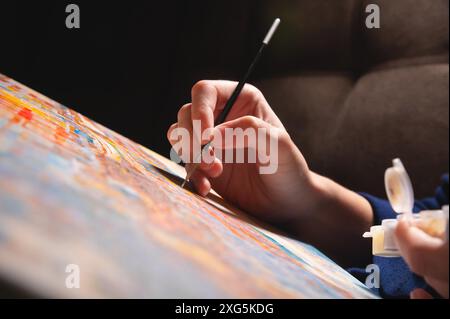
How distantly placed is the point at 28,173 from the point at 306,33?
852mm

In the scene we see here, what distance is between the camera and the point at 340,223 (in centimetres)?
68

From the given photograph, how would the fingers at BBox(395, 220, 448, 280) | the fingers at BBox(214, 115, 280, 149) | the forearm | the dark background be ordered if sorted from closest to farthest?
the fingers at BBox(395, 220, 448, 280) < the fingers at BBox(214, 115, 280, 149) < the forearm < the dark background

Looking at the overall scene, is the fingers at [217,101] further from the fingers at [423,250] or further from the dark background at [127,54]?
the dark background at [127,54]

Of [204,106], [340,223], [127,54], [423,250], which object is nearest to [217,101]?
[204,106]

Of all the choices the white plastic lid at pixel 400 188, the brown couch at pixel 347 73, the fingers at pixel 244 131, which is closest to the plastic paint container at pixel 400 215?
the white plastic lid at pixel 400 188

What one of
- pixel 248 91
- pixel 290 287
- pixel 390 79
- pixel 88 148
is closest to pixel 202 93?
pixel 248 91

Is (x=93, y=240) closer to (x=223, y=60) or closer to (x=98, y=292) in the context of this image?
(x=98, y=292)

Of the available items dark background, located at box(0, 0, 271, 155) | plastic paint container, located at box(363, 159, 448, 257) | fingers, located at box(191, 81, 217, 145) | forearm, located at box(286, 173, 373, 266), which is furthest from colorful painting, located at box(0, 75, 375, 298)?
dark background, located at box(0, 0, 271, 155)

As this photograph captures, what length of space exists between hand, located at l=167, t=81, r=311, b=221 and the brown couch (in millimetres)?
276

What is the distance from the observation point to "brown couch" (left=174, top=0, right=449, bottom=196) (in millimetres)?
806

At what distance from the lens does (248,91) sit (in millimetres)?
662

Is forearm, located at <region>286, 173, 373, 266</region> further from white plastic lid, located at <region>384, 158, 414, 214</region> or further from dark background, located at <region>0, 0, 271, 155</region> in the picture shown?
dark background, located at <region>0, 0, 271, 155</region>

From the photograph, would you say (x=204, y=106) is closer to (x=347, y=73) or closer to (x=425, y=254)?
(x=425, y=254)

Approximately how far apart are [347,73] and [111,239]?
85 cm
